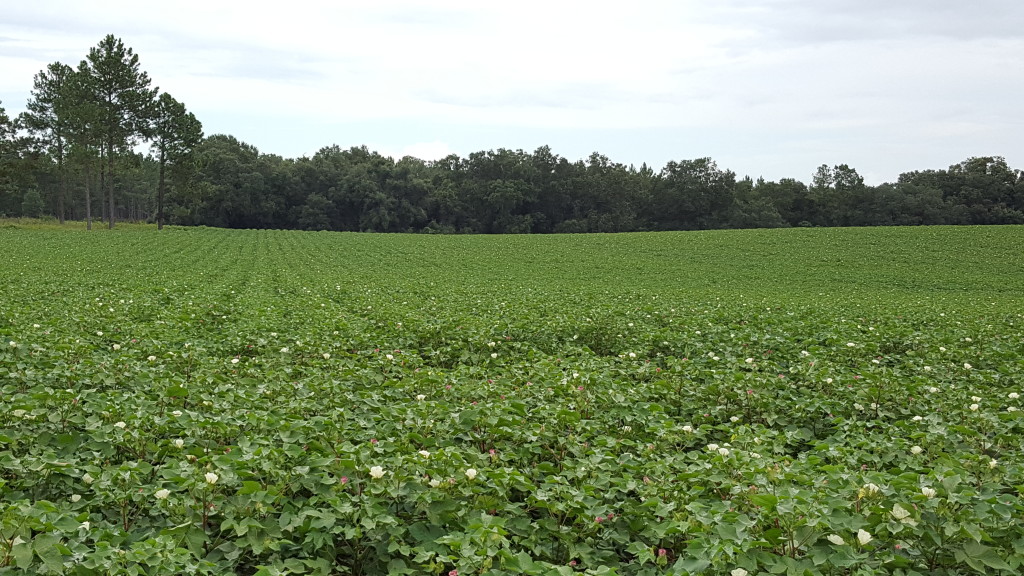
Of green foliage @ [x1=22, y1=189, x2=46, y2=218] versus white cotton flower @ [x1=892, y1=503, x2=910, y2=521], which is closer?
white cotton flower @ [x1=892, y1=503, x2=910, y2=521]

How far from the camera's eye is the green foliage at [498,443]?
3.21m

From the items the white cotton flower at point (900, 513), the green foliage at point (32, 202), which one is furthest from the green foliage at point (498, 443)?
the green foliage at point (32, 202)

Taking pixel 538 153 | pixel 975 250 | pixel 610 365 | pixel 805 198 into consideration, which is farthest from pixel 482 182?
pixel 610 365

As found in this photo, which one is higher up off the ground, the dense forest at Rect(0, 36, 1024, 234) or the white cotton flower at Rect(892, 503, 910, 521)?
the dense forest at Rect(0, 36, 1024, 234)

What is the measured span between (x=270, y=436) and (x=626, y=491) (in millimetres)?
2524

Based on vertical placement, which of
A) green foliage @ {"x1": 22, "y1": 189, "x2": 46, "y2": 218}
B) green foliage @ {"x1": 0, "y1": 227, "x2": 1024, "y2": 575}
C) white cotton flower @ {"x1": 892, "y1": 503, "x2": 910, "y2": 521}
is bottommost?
green foliage @ {"x1": 0, "y1": 227, "x2": 1024, "y2": 575}

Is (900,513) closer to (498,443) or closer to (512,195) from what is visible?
(498,443)

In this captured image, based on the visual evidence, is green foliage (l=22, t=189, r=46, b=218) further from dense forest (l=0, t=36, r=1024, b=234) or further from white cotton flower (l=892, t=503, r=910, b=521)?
white cotton flower (l=892, t=503, r=910, b=521)

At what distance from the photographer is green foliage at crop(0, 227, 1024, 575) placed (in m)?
3.21

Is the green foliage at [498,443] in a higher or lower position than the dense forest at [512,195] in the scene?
lower

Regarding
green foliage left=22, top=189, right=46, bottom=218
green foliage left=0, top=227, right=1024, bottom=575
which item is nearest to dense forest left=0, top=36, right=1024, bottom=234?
green foliage left=22, top=189, right=46, bottom=218

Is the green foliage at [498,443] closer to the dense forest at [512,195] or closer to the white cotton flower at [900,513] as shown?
the white cotton flower at [900,513]

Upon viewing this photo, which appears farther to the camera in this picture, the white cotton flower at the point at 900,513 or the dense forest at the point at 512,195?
the dense forest at the point at 512,195

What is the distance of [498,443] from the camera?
191 inches
